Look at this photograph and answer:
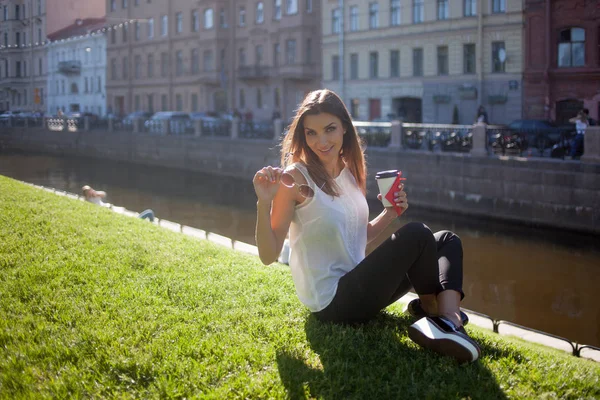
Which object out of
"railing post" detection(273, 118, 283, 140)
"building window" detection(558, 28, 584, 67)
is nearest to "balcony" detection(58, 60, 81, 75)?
"railing post" detection(273, 118, 283, 140)

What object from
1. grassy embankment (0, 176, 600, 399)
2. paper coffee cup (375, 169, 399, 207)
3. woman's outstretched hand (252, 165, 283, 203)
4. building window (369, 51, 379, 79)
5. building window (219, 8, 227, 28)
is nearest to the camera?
grassy embankment (0, 176, 600, 399)

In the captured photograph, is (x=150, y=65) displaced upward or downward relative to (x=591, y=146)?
upward

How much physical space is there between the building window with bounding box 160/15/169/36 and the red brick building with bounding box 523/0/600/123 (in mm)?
28562

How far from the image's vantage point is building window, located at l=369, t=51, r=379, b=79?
35.5 m

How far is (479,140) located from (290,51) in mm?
23052

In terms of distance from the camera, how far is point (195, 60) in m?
47.9

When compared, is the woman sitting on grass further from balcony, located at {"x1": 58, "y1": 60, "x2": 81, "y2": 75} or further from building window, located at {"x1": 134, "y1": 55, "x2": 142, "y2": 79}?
balcony, located at {"x1": 58, "y1": 60, "x2": 81, "y2": 75}

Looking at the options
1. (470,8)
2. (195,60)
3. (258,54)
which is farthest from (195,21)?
(470,8)

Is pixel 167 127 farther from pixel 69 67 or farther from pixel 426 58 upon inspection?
pixel 69 67

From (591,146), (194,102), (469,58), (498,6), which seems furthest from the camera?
(194,102)

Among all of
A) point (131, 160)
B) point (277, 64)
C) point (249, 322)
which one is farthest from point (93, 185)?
point (249, 322)

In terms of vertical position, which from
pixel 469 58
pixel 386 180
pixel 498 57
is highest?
pixel 469 58

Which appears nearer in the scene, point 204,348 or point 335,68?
point 204,348

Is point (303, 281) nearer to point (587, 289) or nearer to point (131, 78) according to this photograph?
point (587, 289)
